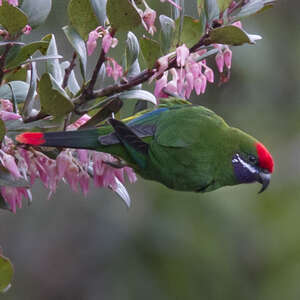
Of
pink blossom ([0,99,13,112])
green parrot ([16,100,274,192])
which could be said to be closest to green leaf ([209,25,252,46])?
green parrot ([16,100,274,192])

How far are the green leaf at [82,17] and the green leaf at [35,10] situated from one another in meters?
0.08

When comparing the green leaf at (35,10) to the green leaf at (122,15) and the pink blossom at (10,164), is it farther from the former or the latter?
the pink blossom at (10,164)

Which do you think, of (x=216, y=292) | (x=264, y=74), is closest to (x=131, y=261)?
(x=216, y=292)

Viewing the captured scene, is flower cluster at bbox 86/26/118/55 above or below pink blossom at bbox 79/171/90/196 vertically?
above

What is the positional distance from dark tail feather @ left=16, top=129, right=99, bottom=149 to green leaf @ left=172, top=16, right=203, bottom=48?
384mm

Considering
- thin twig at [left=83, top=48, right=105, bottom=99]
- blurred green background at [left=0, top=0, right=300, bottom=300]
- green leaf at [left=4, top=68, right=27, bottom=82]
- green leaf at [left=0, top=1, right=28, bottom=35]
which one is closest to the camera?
green leaf at [left=0, top=1, right=28, bottom=35]

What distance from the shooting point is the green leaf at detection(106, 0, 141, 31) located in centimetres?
173

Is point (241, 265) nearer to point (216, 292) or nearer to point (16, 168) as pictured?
point (216, 292)

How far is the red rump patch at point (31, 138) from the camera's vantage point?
182cm

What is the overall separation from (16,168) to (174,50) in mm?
580

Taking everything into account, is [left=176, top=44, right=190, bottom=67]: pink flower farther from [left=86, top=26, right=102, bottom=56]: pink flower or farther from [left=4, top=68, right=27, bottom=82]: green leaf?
[left=4, top=68, right=27, bottom=82]: green leaf

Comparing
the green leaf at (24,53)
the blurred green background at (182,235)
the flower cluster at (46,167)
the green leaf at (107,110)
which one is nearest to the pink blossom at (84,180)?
the flower cluster at (46,167)

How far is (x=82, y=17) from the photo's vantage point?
1.87 meters

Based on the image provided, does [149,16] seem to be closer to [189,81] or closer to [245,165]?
[189,81]
